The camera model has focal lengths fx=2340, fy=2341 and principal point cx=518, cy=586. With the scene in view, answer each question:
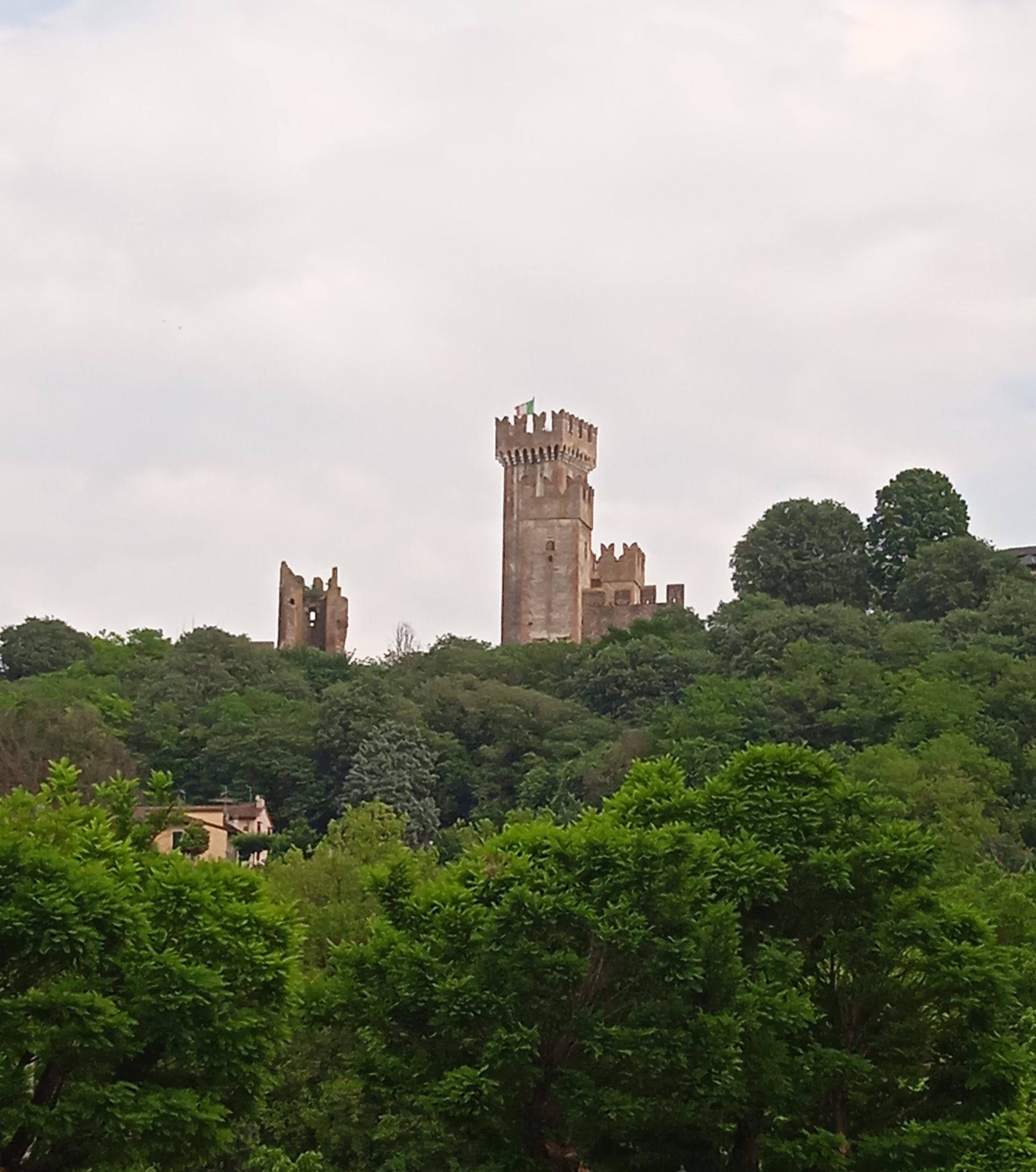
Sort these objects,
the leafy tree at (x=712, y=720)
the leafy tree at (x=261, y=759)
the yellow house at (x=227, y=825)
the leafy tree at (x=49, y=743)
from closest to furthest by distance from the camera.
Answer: the yellow house at (x=227, y=825)
the leafy tree at (x=49, y=743)
the leafy tree at (x=712, y=720)
the leafy tree at (x=261, y=759)

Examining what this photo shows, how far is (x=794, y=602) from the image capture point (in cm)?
10044

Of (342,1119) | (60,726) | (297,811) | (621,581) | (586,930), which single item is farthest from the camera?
(621,581)

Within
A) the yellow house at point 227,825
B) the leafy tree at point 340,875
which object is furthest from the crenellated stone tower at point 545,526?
the leafy tree at point 340,875

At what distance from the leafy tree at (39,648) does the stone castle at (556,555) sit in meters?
20.1

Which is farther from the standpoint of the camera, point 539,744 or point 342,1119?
point 539,744

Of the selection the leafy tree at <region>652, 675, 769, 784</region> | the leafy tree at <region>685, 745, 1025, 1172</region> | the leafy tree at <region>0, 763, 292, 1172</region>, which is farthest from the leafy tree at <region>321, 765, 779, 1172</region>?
the leafy tree at <region>652, 675, 769, 784</region>

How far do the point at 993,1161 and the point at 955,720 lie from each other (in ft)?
142

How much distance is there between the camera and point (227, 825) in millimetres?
74875

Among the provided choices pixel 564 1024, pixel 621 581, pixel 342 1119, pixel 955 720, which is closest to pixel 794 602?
pixel 621 581

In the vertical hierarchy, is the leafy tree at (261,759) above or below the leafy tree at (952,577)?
below

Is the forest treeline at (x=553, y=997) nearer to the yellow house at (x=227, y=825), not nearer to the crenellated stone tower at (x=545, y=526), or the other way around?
the yellow house at (x=227, y=825)

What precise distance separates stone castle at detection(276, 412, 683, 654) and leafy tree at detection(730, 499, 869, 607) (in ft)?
34.0

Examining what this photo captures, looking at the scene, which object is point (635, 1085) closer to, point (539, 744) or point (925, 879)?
point (925, 879)

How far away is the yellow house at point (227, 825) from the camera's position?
219 feet
